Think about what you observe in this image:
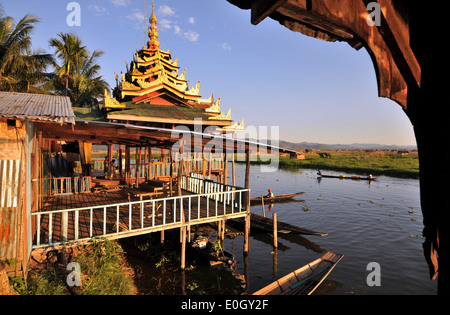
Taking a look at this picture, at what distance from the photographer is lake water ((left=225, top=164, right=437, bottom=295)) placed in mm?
10781

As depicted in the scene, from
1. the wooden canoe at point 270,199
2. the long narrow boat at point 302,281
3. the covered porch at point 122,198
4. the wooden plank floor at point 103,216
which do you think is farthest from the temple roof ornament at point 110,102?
the wooden canoe at point 270,199

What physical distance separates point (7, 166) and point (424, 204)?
23.0 ft

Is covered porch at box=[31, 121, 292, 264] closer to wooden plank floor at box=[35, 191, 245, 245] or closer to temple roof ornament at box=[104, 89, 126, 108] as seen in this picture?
wooden plank floor at box=[35, 191, 245, 245]

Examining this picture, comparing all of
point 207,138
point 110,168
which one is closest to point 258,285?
point 207,138

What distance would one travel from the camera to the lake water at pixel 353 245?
35.4 feet

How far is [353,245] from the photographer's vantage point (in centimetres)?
1509

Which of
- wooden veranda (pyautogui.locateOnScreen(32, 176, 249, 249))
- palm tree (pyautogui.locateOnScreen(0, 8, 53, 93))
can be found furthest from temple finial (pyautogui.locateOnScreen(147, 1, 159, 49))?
wooden veranda (pyautogui.locateOnScreen(32, 176, 249, 249))

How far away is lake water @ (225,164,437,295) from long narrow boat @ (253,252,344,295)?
Answer: 97 cm

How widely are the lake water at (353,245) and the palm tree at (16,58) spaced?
22542mm

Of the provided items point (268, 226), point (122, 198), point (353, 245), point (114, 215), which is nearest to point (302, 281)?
point (268, 226)

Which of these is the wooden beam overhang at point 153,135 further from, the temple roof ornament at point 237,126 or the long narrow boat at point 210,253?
the temple roof ornament at point 237,126
